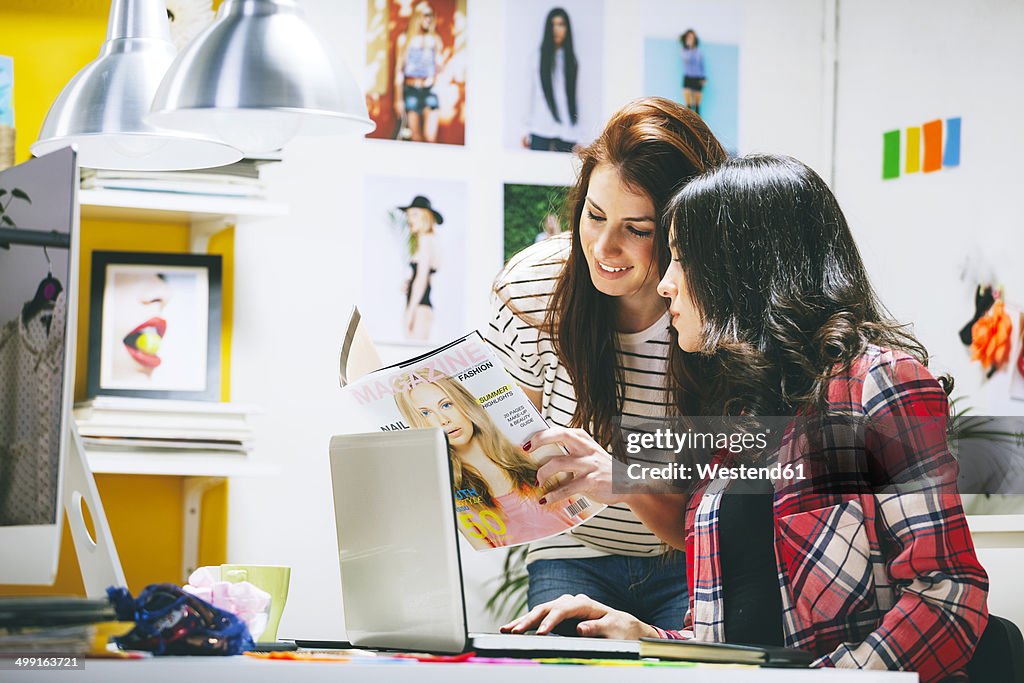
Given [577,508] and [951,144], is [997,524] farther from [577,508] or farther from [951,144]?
[577,508]

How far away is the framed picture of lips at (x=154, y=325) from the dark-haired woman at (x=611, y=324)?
57 centimetres

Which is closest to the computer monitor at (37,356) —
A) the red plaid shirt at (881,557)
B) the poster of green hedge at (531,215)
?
the red plaid shirt at (881,557)

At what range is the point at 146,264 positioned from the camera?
2395 mm

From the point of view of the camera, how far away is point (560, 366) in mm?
2291

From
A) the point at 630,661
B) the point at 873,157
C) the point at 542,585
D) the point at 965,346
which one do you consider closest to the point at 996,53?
the point at 873,157

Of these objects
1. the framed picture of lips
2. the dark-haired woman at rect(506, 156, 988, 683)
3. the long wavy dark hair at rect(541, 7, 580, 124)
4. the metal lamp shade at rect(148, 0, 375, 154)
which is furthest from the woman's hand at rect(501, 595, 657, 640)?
the long wavy dark hair at rect(541, 7, 580, 124)

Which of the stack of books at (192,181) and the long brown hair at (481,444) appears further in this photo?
the stack of books at (192,181)

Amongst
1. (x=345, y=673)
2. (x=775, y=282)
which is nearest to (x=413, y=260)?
(x=775, y=282)

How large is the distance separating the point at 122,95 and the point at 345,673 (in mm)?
956

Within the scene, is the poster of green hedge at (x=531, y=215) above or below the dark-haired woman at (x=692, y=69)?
below

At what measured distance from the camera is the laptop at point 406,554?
3.86 feet

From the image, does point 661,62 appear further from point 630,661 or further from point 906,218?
point 630,661

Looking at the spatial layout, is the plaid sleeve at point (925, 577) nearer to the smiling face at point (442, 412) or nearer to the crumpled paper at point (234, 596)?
the smiling face at point (442, 412)

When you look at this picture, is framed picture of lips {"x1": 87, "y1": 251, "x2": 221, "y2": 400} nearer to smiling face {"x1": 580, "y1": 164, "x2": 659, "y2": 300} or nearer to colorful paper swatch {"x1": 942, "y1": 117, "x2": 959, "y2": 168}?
smiling face {"x1": 580, "y1": 164, "x2": 659, "y2": 300}
